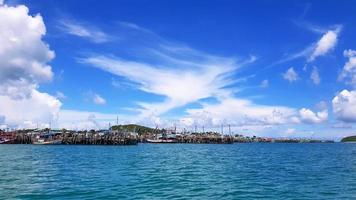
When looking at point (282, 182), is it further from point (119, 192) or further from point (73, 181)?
point (73, 181)

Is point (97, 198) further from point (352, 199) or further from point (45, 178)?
point (352, 199)

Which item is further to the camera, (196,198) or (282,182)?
(282,182)

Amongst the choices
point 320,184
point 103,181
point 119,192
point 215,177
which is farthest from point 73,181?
point 320,184

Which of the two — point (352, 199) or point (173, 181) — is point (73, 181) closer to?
point (173, 181)

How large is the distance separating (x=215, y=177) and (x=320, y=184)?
1263cm

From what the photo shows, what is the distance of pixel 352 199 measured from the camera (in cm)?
3497

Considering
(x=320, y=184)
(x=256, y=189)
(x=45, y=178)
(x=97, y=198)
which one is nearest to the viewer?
(x=97, y=198)

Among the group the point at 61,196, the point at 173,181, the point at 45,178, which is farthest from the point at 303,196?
the point at 45,178

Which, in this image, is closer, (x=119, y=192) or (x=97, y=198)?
(x=97, y=198)

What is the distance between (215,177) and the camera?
170ft

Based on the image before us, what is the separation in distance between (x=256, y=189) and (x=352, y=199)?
29.6ft

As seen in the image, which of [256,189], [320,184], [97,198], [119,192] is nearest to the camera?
[97,198]

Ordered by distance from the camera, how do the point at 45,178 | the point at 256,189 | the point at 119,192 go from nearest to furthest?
the point at 119,192 < the point at 256,189 < the point at 45,178

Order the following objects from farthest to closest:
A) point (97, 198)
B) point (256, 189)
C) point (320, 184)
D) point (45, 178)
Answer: point (45, 178) < point (320, 184) < point (256, 189) < point (97, 198)
